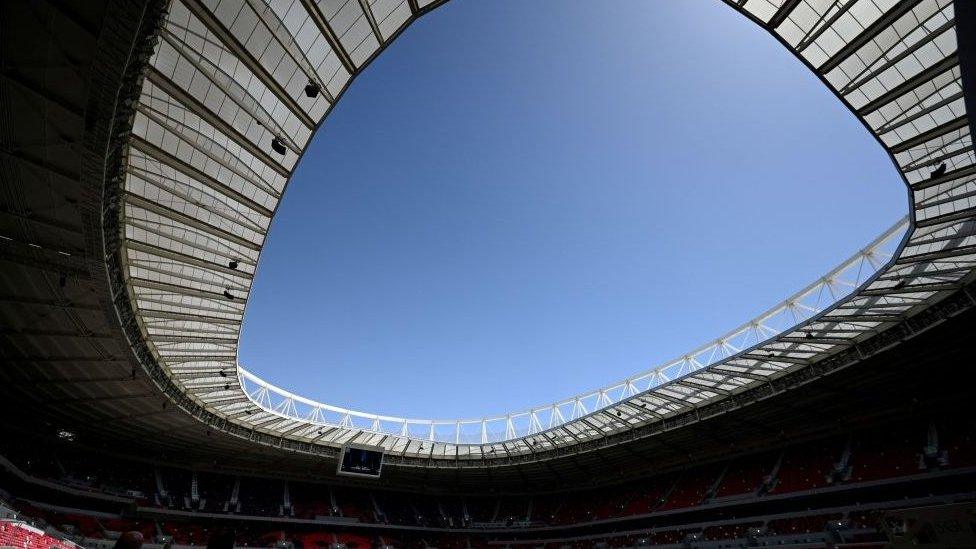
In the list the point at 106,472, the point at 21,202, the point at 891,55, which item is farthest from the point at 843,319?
the point at 106,472

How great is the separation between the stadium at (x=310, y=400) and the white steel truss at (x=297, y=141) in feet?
0.31

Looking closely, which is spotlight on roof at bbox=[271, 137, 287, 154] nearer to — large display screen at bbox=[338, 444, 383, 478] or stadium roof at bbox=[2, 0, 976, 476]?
stadium roof at bbox=[2, 0, 976, 476]

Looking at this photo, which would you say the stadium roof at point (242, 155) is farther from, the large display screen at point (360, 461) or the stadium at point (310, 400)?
the large display screen at point (360, 461)

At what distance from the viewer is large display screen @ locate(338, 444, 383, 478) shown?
37.8 m

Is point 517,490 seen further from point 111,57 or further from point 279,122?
point 111,57

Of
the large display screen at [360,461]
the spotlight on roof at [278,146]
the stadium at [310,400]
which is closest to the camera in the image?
the stadium at [310,400]

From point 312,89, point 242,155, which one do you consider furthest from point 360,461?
point 312,89

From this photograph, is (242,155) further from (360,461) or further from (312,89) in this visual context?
(360,461)

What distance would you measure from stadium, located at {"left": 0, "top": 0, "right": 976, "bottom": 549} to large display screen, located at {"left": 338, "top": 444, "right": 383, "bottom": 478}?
160 millimetres

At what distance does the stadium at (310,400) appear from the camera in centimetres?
1371

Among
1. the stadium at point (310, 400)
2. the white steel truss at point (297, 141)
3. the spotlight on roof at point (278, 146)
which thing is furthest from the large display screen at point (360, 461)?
the spotlight on roof at point (278, 146)

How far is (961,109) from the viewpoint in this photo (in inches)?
650

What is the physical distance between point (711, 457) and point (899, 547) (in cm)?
4268

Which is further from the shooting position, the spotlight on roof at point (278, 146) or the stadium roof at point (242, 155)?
the spotlight on roof at point (278, 146)
